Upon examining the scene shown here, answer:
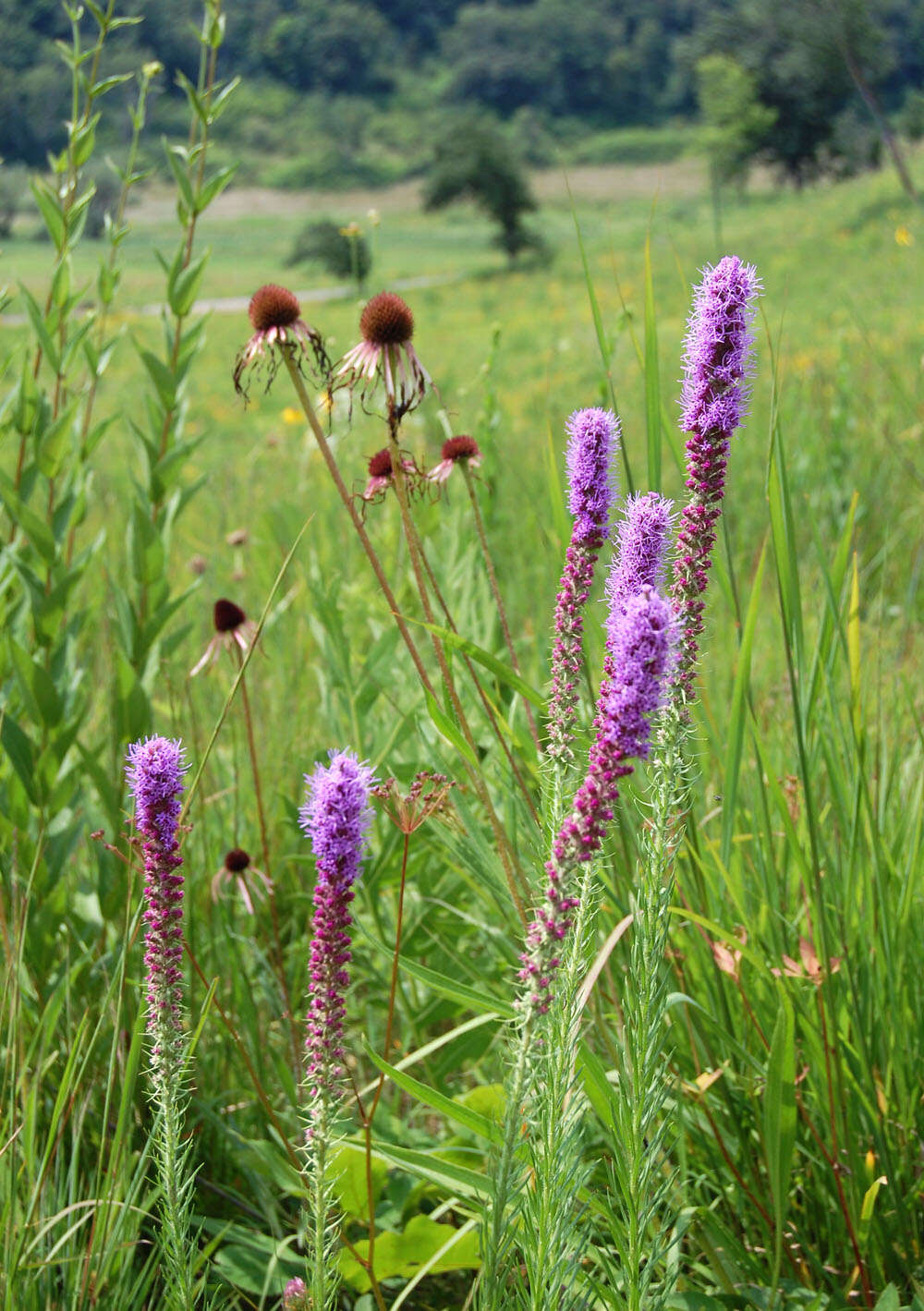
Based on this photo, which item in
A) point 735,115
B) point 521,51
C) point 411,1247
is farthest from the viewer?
point 521,51

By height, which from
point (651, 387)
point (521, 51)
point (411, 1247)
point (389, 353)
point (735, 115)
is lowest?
point (411, 1247)

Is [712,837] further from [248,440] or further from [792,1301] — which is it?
[248,440]

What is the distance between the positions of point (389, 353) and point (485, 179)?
48868 mm

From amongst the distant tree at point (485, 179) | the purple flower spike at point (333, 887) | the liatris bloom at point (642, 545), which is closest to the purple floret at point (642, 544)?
the liatris bloom at point (642, 545)

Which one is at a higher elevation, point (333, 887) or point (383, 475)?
point (383, 475)

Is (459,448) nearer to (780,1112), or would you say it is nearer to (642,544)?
(642,544)

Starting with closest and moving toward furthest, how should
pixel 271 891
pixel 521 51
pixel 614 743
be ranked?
pixel 614 743, pixel 271 891, pixel 521 51

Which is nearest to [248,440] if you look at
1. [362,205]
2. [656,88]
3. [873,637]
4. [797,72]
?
[873,637]

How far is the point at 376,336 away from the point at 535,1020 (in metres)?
0.84

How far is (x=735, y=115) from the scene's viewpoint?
171 feet

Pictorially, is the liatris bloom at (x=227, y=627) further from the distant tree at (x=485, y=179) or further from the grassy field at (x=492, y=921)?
the distant tree at (x=485, y=179)

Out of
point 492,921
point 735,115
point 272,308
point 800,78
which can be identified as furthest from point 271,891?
point 800,78

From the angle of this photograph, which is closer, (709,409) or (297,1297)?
(709,409)

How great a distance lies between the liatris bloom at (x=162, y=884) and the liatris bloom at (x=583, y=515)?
14.0 inches
